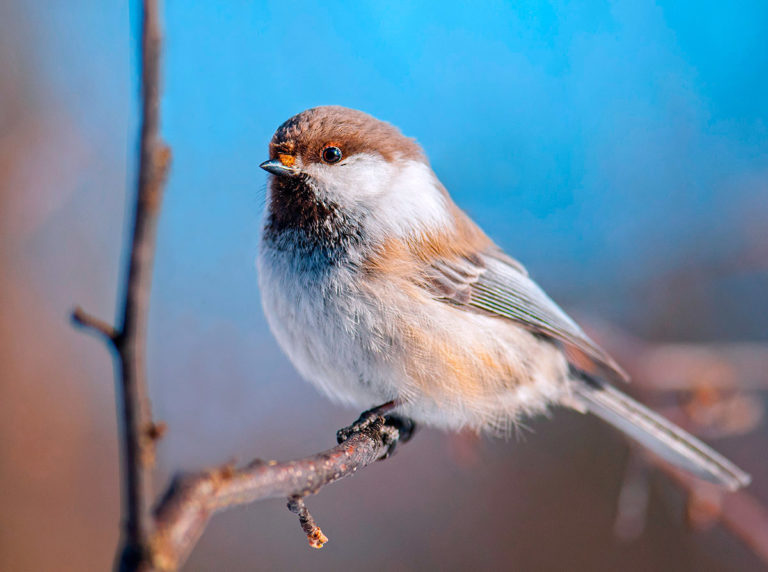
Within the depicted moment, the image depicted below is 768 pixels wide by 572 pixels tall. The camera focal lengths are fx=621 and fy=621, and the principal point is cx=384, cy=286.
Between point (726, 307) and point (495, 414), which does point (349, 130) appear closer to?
point (495, 414)

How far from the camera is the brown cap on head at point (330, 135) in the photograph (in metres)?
2.43

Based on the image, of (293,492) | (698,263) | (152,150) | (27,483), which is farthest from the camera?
(698,263)

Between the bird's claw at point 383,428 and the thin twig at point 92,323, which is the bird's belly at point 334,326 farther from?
the thin twig at point 92,323

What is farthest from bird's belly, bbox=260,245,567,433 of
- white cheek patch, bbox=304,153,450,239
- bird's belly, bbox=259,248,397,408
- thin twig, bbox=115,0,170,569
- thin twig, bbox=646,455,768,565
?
thin twig, bbox=115,0,170,569

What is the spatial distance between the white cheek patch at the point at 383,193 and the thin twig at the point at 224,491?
1086mm

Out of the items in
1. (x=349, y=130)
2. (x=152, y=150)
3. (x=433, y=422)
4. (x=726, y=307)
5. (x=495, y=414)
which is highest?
(x=726, y=307)

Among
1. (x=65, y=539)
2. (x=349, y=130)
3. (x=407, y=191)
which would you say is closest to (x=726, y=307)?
(x=407, y=191)

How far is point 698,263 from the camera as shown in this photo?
479 centimetres

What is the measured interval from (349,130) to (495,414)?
1391 millimetres

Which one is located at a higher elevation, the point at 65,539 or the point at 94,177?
the point at 94,177

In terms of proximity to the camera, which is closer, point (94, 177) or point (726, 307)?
point (94, 177)

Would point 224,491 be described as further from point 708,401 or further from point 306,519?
point 708,401

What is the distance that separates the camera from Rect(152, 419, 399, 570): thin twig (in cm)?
87

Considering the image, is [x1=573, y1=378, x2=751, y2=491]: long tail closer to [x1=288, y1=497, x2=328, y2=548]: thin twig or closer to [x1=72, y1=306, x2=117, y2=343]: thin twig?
[x1=288, y1=497, x2=328, y2=548]: thin twig
